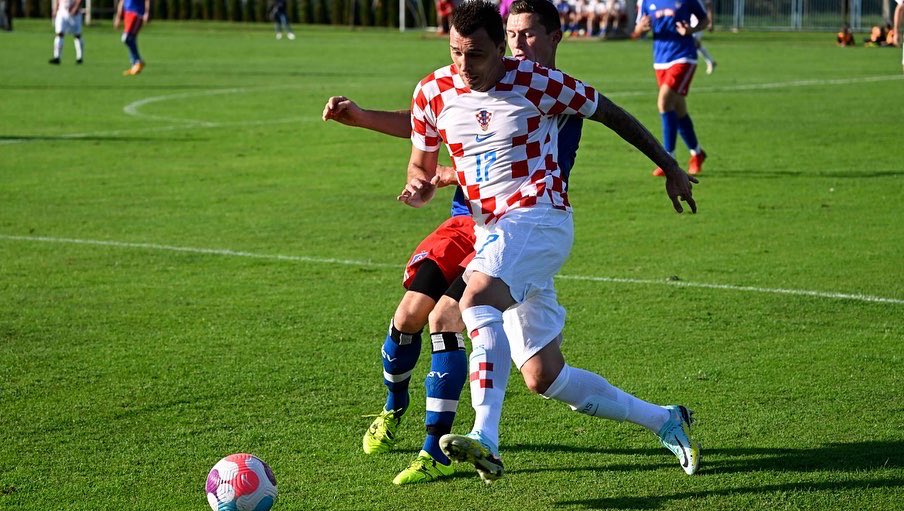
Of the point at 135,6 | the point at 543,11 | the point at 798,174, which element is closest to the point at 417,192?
the point at 543,11

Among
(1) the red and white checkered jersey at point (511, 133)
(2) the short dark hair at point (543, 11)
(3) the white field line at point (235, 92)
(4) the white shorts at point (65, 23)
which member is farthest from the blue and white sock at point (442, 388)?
(4) the white shorts at point (65, 23)

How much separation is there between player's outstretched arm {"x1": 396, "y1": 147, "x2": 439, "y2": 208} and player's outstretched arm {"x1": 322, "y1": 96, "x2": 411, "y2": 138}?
19 centimetres

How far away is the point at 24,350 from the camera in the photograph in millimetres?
7203

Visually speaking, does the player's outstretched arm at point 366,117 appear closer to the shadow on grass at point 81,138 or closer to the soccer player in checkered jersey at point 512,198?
the soccer player in checkered jersey at point 512,198

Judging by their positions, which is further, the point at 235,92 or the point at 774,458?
the point at 235,92

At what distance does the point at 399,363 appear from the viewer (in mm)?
5652

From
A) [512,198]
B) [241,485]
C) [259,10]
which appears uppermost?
[512,198]

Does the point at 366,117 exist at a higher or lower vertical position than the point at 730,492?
higher

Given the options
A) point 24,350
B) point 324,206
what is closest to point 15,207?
point 324,206

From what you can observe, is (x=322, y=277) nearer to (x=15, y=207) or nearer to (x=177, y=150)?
(x=15, y=207)

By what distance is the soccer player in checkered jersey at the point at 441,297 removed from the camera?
521cm

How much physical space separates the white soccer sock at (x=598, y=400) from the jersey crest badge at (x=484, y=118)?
986 millimetres

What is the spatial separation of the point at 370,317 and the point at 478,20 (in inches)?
135

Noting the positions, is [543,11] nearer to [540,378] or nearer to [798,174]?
[540,378]
